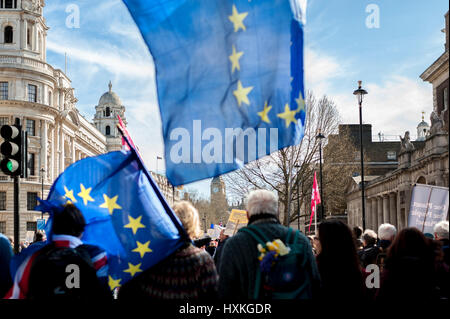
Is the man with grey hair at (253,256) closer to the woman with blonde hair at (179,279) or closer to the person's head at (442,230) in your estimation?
the woman with blonde hair at (179,279)

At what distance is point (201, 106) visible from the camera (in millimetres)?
4523

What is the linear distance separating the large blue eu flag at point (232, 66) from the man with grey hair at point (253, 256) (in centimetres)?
46

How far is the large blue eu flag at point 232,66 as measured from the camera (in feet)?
14.8

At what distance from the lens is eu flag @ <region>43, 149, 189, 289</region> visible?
4628 mm

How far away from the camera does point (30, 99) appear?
61.5 m

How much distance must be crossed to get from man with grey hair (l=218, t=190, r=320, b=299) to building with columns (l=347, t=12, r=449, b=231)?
2558cm

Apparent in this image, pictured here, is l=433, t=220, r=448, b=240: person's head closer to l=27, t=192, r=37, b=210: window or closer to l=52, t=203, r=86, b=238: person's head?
l=52, t=203, r=86, b=238: person's head

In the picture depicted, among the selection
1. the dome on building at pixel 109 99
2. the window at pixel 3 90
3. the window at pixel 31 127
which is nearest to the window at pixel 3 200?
the window at pixel 31 127

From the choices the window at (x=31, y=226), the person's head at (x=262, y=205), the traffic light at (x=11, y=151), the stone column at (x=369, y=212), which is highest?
the traffic light at (x=11, y=151)

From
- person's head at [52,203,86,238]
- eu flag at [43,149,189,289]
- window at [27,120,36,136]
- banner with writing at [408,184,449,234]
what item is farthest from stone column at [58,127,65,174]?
person's head at [52,203,86,238]

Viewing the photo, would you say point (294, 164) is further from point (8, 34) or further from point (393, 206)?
point (8, 34)
